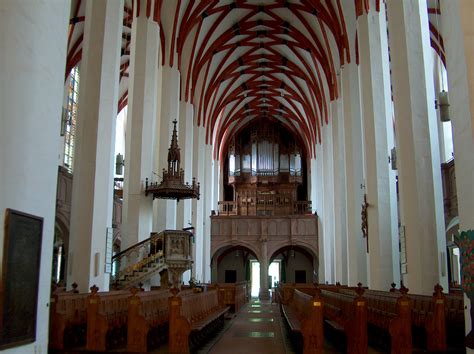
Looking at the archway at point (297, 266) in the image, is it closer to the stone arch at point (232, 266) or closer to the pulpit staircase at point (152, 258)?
the stone arch at point (232, 266)

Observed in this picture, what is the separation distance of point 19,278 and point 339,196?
18066 millimetres

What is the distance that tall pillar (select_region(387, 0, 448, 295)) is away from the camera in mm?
10734

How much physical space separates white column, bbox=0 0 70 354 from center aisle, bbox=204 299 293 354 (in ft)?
14.0

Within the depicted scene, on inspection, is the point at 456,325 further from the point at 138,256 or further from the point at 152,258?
the point at 138,256

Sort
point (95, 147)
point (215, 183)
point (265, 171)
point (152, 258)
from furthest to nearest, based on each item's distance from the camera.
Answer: point (265, 171) < point (215, 183) < point (152, 258) < point (95, 147)

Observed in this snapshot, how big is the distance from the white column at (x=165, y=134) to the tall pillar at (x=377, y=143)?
7.51 meters

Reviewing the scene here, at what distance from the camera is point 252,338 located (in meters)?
11.6

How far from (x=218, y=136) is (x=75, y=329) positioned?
29418mm

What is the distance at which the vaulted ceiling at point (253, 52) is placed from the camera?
20797 millimetres

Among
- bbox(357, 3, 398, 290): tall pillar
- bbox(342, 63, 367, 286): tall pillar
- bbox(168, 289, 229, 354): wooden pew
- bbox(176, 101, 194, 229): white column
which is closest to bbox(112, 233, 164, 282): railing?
bbox(168, 289, 229, 354): wooden pew

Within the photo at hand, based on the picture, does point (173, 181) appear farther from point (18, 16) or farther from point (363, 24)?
point (18, 16)

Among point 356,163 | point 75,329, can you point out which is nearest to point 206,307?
point 75,329

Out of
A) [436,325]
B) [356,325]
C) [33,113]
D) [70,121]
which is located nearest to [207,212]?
[70,121]

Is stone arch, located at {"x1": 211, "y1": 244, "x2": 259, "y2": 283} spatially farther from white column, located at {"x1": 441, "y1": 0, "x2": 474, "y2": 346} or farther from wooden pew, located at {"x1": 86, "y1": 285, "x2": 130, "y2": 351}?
white column, located at {"x1": 441, "y1": 0, "x2": 474, "y2": 346}
